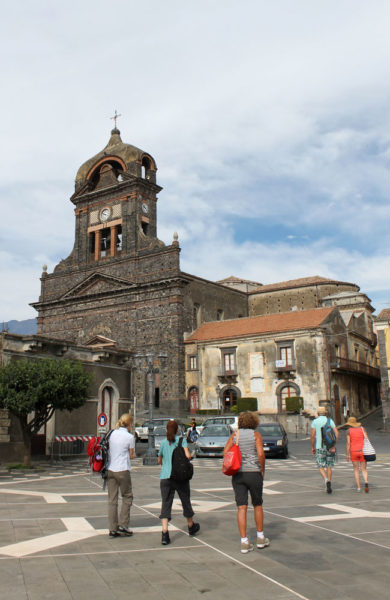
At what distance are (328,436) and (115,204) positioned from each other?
41117 millimetres

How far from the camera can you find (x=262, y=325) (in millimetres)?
42906

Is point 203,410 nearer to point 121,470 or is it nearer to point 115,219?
point 115,219

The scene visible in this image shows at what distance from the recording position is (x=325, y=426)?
11836 mm

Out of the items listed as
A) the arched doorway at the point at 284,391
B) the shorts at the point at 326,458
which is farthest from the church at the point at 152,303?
the shorts at the point at 326,458

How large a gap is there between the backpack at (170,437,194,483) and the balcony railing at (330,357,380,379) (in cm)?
3335

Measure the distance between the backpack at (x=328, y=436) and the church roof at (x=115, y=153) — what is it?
134ft

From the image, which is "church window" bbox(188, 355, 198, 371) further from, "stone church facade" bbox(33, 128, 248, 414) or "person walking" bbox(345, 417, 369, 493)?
"person walking" bbox(345, 417, 369, 493)

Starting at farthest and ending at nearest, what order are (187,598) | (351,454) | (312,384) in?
(312,384) → (351,454) → (187,598)

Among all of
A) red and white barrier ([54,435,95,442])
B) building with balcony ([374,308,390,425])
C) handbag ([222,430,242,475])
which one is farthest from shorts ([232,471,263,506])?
building with balcony ([374,308,390,425])

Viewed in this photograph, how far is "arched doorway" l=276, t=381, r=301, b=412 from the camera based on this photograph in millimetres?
39281

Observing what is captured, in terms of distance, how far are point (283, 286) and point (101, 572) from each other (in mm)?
53008

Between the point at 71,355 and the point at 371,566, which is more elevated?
the point at 71,355

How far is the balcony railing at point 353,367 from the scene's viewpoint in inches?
1569

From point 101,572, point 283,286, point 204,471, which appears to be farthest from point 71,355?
point 283,286
